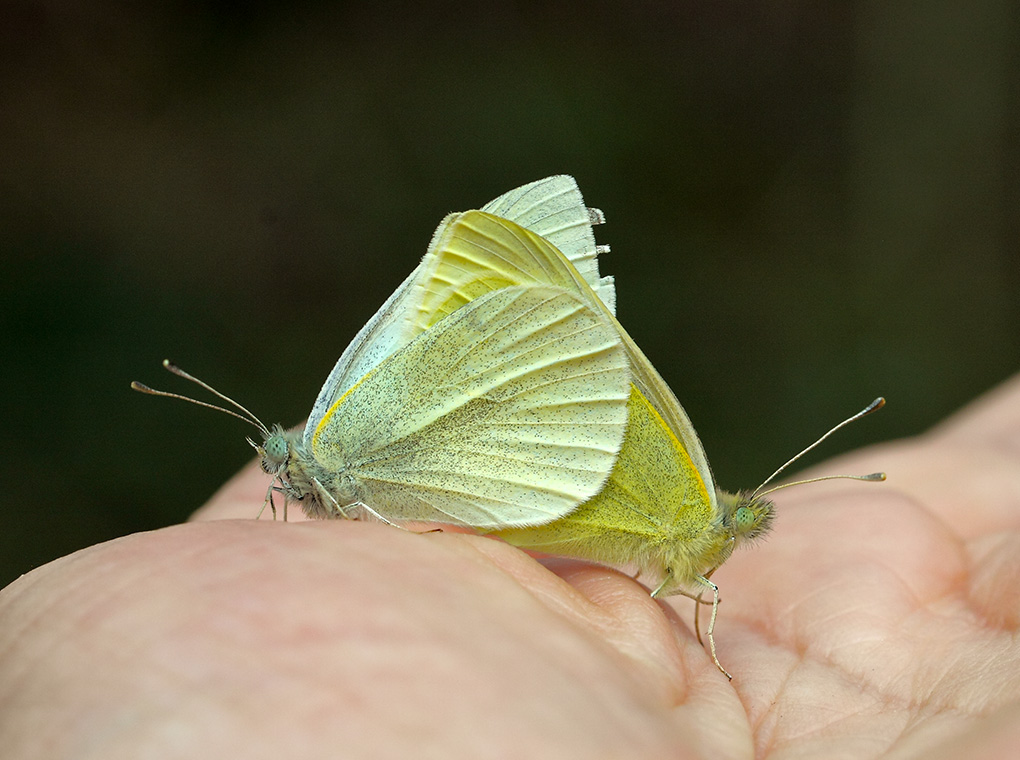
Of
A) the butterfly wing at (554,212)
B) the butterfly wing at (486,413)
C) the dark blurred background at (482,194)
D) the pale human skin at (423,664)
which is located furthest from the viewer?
the dark blurred background at (482,194)

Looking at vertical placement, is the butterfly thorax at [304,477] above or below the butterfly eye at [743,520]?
above

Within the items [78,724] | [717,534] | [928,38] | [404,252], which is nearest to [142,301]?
[404,252]

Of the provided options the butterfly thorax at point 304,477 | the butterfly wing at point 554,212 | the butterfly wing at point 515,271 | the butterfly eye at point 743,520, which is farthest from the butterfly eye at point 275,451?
the butterfly eye at point 743,520

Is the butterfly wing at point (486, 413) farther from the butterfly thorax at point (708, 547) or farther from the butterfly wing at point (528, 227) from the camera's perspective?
the butterfly thorax at point (708, 547)

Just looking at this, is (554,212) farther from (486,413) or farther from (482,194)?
(482,194)

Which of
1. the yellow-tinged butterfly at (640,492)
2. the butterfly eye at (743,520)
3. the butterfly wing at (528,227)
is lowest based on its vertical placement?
the butterfly eye at (743,520)

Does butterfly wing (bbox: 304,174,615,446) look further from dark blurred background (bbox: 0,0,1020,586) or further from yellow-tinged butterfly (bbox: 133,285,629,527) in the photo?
dark blurred background (bbox: 0,0,1020,586)

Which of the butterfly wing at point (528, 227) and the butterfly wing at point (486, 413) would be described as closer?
the butterfly wing at point (486, 413)

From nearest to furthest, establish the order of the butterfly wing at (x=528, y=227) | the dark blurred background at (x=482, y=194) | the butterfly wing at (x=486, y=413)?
the butterfly wing at (x=486, y=413) → the butterfly wing at (x=528, y=227) → the dark blurred background at (x=482, y=194)
